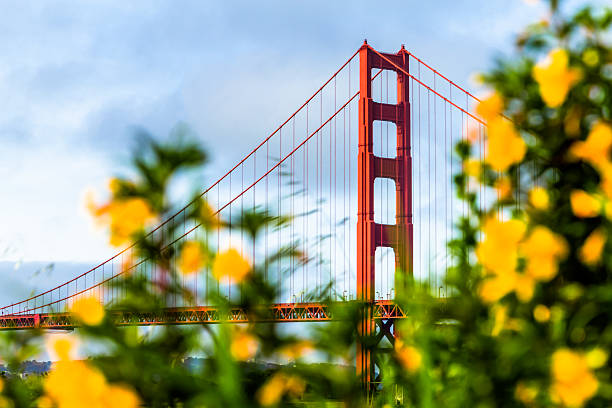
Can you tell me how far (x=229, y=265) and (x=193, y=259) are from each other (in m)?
0.05

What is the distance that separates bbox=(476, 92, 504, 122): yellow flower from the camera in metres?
1.05

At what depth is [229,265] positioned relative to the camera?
0.81 meters

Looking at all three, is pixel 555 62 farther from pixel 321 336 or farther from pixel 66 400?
pixel 66 400

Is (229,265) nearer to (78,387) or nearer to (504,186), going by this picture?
(78,387)

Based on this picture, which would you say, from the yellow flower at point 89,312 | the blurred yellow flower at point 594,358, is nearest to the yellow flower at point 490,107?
the blurred yellow flower at point 594,358

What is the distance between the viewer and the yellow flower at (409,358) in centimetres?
109

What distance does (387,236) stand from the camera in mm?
12500

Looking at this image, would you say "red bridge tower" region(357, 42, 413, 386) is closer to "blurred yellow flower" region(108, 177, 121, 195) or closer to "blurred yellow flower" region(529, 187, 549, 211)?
"blurred yellow flower" region(529, 187, 549, 211)

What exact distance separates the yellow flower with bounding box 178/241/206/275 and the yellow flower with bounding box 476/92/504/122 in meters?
0.49

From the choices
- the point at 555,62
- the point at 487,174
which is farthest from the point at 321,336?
the point at 555,62

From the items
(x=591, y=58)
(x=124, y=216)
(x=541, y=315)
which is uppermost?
(x=591, y=58)

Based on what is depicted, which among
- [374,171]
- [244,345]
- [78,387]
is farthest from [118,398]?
[374,171]

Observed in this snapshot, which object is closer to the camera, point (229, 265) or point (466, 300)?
point (229, 265)

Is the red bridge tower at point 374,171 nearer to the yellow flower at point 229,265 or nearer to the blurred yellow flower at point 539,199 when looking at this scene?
the blurred yellow flower at point 539,199
